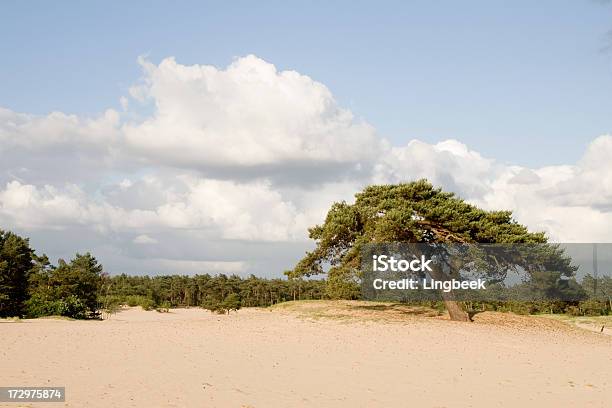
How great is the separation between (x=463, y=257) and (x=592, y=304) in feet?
161

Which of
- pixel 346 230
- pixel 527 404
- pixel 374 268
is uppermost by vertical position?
pixel 346 230

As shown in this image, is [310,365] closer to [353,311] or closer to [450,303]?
[353,311]

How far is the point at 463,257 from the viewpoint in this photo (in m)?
30.3

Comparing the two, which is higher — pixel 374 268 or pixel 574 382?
pixel 374 268

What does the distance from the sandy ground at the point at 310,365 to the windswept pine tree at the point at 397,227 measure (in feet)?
14.6

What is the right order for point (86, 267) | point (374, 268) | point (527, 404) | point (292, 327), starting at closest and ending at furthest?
point (527, 404)
point (292, 327)
point (374, 268)
point (86, 267)

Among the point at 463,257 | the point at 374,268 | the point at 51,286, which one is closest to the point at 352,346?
the point at 374,268

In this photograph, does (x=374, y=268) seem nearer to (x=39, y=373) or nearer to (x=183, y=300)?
(x=39, y=373)

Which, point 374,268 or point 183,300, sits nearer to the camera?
point 374,268

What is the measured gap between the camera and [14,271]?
166 feet

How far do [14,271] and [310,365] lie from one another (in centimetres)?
4539

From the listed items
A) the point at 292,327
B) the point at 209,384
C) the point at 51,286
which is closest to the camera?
the point at 209,384
